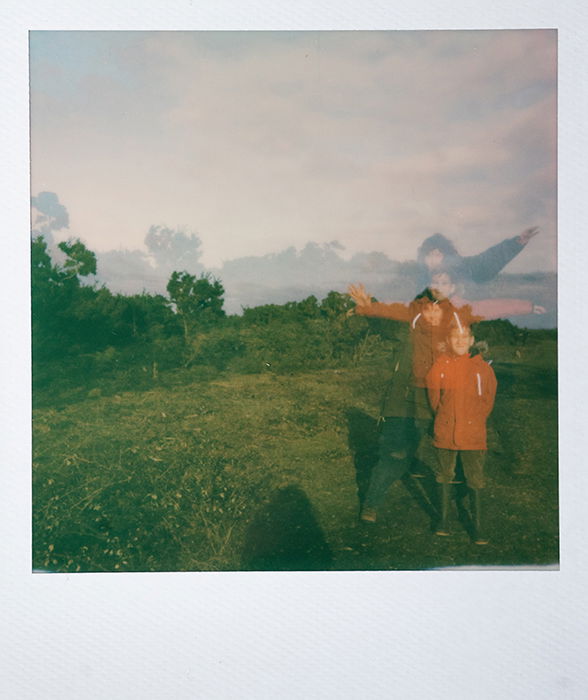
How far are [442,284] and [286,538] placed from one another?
5.51ft

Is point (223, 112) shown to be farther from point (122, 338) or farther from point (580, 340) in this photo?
point (580, 340)

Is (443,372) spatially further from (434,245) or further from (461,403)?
(434,245)

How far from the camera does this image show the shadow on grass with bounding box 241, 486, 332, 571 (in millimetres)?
3070

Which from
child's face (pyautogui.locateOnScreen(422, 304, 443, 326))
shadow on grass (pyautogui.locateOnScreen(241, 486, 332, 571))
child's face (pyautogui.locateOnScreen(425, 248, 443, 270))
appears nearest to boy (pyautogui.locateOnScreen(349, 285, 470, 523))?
child's face (pyautogui.locateOnScreen(422, 304, 443, 326))

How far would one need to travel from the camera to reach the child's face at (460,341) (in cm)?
311

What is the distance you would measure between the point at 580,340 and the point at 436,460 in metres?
1.05

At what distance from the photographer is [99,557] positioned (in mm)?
3094

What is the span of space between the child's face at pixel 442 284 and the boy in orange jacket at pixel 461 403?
0.20 metres

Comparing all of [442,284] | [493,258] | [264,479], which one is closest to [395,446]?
[264,479]

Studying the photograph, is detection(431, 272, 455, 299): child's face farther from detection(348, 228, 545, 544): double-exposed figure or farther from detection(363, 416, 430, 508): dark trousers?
detection(363, 416, 430, 508): dark trousers

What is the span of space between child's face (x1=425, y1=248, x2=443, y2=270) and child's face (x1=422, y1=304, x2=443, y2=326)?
220 millimetres

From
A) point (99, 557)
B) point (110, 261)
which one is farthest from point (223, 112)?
point (99, 557)

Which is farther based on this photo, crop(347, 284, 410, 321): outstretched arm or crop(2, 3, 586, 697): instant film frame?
crop(347, 284, 410, 321): outstretched arm

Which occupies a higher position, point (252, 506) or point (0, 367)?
point (0, 367)
